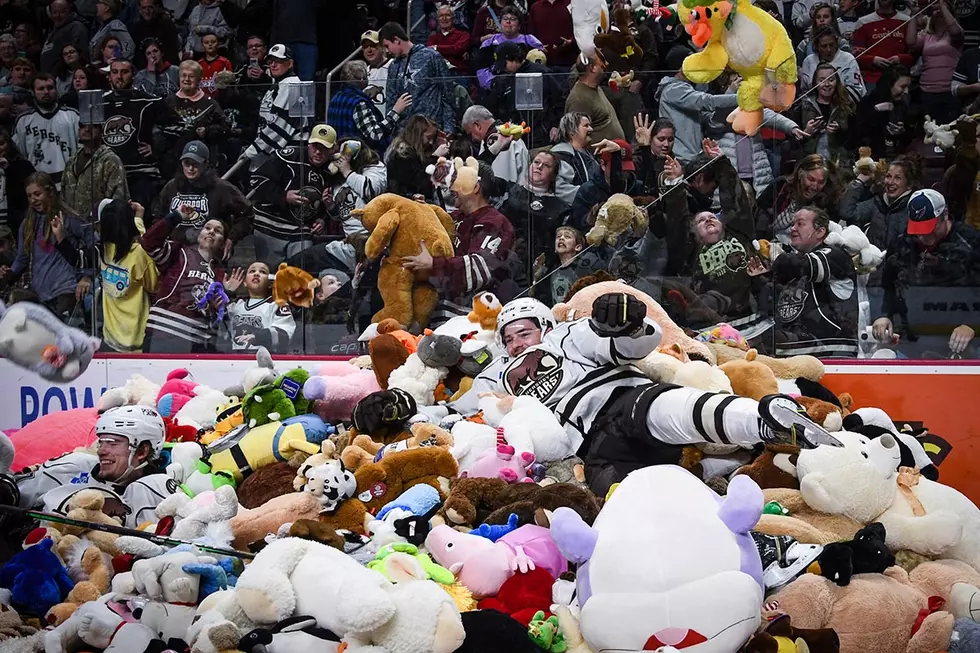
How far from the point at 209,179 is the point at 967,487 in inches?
116

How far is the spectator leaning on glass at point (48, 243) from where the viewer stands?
4641 millimetres

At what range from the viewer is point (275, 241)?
4379 mm

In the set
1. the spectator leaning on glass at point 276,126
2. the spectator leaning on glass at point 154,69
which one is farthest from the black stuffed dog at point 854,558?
the spectator leaning on glass at point 154,69

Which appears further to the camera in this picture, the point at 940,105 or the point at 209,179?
the point at 209,179

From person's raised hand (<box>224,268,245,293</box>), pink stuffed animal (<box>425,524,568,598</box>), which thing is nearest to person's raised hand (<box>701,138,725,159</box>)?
person's raised hand (<box>224,268,245,293</box>)

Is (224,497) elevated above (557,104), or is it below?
below

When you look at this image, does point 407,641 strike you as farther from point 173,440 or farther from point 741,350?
point 741,350

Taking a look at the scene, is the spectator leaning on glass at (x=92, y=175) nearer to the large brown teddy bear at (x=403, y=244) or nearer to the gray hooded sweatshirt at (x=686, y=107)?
the large brown teddy bear at (x=403, y=244)

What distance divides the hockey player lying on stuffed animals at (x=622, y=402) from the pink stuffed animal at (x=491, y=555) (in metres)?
0.46

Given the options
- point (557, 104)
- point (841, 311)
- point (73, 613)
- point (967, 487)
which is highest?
point (557, 104)

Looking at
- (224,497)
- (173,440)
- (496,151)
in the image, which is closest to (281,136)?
(496,151)

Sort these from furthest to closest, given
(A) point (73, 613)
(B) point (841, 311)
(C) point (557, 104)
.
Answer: (C) point (557, 104) < (B) point (841, 311) < (A) point (73, 613)

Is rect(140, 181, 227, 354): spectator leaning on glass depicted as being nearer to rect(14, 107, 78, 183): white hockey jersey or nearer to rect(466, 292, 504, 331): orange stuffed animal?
rect(14, 107, 78, 183): white hockey jersey

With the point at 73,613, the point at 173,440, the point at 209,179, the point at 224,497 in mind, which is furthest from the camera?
the point at 209,179
